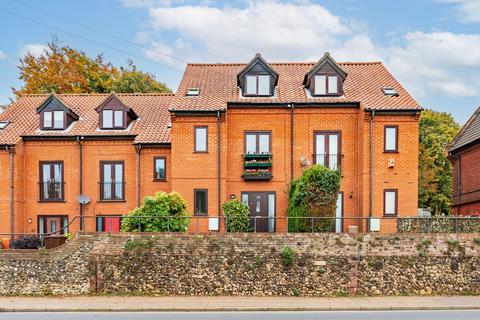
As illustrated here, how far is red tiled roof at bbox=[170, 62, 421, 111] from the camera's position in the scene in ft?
81.0

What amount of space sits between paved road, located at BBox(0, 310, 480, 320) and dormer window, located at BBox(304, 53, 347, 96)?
504 inches

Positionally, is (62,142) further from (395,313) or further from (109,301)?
(395,313)

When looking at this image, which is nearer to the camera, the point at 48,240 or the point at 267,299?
the point at 267,299

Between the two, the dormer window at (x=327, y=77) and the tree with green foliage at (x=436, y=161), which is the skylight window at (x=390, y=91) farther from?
the tree with green foliage at (x=436, y=161)

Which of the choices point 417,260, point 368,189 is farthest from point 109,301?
point 368,189

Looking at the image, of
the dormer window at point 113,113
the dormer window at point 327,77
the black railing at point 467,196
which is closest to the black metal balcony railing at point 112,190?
the dormer window at point 113,113

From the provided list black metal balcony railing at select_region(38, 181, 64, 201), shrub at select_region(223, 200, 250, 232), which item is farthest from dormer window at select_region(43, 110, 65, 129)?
shrub at select_region(223, 200, 250, 232)

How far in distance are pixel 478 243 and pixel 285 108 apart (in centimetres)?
1083

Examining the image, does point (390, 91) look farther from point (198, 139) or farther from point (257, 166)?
point (198, 139)

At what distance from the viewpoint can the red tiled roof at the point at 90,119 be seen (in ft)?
87.6

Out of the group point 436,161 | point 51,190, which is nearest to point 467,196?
point 436,161

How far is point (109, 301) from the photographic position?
17469 mm

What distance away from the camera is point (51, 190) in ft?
87.8

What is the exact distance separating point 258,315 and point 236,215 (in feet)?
25.1
